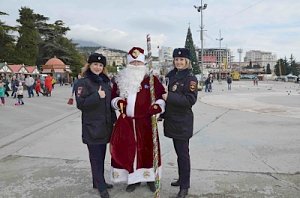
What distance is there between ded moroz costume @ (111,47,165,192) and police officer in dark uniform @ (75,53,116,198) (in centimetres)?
13

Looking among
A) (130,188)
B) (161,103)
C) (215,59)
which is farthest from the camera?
(215,59)

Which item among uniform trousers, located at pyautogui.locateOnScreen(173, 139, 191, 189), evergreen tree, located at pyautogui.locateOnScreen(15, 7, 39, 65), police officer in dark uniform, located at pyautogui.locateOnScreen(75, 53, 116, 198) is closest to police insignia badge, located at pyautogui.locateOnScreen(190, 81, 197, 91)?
uniform trousers, located at pyautogui.locateOnScreen(173, 139, 191, 189)

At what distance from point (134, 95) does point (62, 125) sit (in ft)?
21.4

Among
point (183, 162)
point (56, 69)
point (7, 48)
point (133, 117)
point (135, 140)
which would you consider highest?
point (7, 48)

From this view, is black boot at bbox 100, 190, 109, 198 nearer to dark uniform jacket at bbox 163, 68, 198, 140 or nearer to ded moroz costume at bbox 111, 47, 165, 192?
ded moroz costume at bbox 111, 47, 165, 192

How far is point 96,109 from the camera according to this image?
4117 millimetres

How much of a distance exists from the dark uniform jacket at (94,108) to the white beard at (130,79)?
0.19m

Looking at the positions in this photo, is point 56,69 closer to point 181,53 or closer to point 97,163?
point 97,163

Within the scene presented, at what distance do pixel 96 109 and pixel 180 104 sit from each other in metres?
1.02

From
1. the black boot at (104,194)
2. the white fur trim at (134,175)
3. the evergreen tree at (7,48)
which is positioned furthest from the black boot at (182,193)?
the evergreen tree at (7,48)

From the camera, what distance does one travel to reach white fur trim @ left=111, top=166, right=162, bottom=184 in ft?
14.0

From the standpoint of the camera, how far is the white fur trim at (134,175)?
168 inches

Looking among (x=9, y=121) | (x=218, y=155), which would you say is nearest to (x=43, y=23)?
(x=9, y=121)

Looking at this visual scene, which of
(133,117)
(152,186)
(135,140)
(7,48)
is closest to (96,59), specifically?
(133,117)
